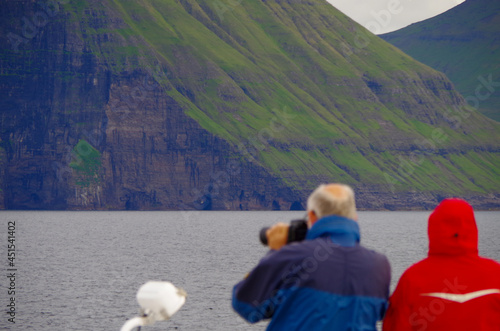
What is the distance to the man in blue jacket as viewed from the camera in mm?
5586

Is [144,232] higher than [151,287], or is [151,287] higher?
[151,287]

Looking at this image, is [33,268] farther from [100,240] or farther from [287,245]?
[287,245]

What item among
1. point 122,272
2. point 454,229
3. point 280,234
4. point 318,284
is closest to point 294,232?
point 280,234

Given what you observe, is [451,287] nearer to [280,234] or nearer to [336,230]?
[336,230]

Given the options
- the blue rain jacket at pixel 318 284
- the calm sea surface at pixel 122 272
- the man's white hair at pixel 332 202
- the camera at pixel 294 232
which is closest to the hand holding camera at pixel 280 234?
the camera at pixel 294 232

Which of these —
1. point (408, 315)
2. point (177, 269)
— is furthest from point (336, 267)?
point (177, 269)

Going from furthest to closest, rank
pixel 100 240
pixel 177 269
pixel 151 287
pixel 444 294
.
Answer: pixel 100 240, pixel 177 269, pixel 444 294, pixel 151 287

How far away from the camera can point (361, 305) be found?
5754 mm

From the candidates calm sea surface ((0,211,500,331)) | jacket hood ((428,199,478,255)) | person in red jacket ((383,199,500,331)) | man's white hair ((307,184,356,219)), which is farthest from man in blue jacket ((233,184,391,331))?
calm sea surface ((0,211,500,331))

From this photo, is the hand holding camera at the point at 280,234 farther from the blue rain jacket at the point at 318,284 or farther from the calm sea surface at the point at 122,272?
the calm sea surface at the point at 122,272

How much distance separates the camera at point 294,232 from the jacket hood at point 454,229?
1378 mm

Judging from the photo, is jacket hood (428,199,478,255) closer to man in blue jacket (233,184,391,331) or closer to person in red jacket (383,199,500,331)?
person in red jacket (383,199,500,331)

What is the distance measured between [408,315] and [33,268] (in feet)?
248

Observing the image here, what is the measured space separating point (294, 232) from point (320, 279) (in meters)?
0.44
